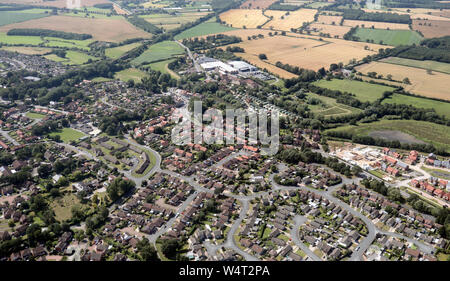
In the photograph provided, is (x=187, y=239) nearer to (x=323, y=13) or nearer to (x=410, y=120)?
(x=410, y=120)

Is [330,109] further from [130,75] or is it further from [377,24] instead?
[377,24]

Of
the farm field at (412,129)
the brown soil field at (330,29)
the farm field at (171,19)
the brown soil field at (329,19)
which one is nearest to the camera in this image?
the farm field at (412,129)

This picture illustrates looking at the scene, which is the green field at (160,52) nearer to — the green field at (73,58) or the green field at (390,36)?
the green field at (73,58)

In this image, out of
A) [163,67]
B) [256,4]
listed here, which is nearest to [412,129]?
[163,67]

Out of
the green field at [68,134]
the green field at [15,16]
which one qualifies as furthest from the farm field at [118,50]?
the green field at [15,16]

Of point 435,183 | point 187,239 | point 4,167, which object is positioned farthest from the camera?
point 4,167

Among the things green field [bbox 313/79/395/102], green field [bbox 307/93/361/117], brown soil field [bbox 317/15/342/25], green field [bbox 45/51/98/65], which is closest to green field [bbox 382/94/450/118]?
green field [bbox 313/79/395/102]

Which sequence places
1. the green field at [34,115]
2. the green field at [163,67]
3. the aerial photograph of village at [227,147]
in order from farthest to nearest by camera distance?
the green field at [163,67] → the green field at [34,115] → the aerial photograph of village at [227,147]
